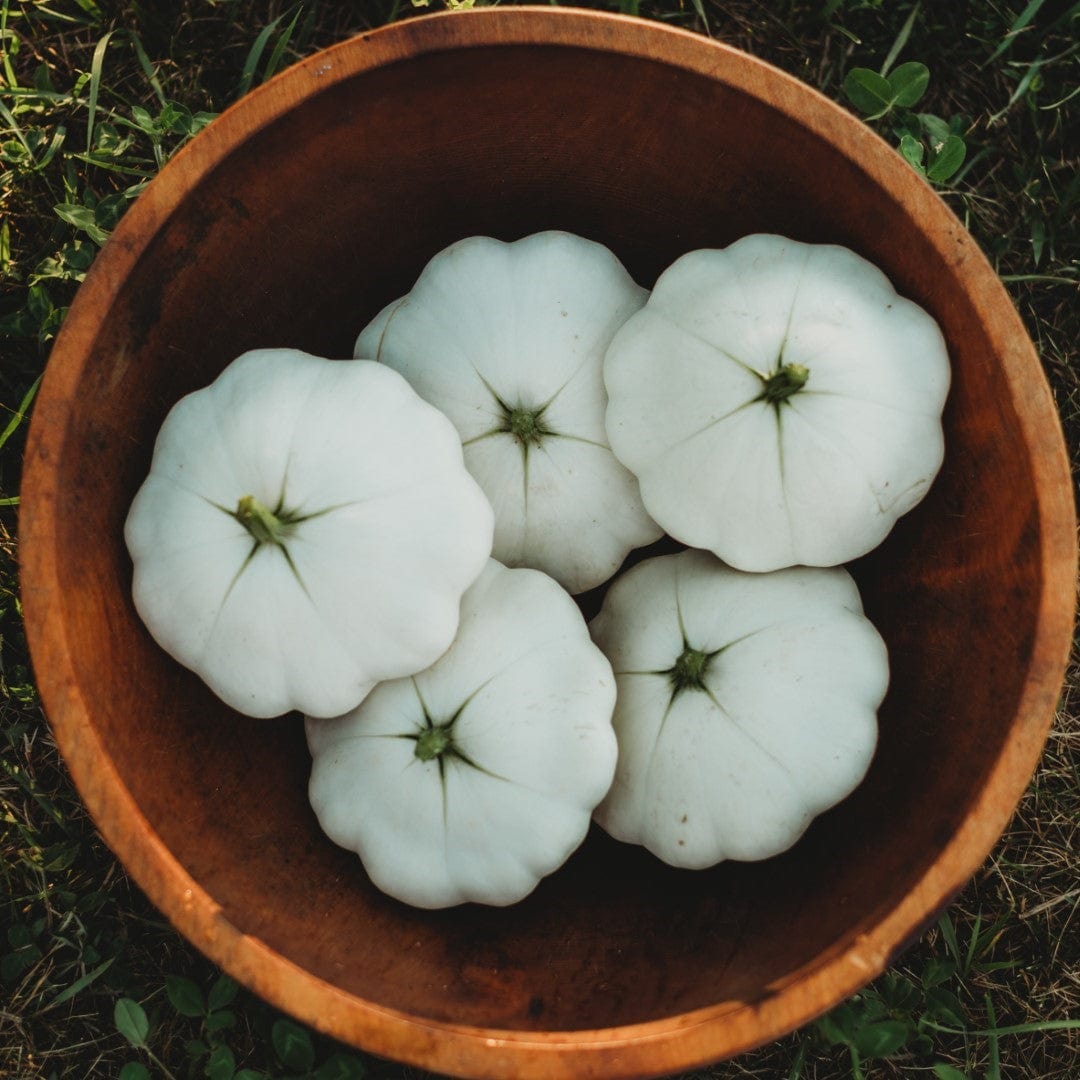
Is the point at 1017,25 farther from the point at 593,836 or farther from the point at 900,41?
the point at 593,836

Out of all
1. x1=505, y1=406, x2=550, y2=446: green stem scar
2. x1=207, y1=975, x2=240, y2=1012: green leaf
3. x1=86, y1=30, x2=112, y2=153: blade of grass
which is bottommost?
x1=207, y1=975, x2=240, y2=1012: green leaf

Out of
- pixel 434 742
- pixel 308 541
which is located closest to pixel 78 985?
pixel 434 742

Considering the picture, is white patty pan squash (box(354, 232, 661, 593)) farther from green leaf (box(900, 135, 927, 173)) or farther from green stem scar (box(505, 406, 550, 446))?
green leaf (box(900, 135, 927, 173))

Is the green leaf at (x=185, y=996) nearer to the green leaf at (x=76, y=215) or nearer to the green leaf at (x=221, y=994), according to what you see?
the green leaf at (x=221, y=994)

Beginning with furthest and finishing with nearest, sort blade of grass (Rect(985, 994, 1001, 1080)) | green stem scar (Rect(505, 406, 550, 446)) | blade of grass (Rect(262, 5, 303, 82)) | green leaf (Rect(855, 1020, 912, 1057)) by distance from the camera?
blade of grass (Rect(262, 5, 303, 82)) → blade of grass (Rect(985, 994, 1001, 1080)) → green leaf (Rect(855, 1020, 912, 1057)) → green stem scar (Rect(505, 406, 550, 446))

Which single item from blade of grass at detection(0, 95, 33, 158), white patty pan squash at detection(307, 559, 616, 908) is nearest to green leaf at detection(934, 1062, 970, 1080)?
white patty pan squash at detection(307, 559, 616, 908)

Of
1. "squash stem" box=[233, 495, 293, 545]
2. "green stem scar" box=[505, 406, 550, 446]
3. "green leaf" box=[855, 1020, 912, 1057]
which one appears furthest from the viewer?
"green leaf" box=[855, 1020, 912, 1057]
